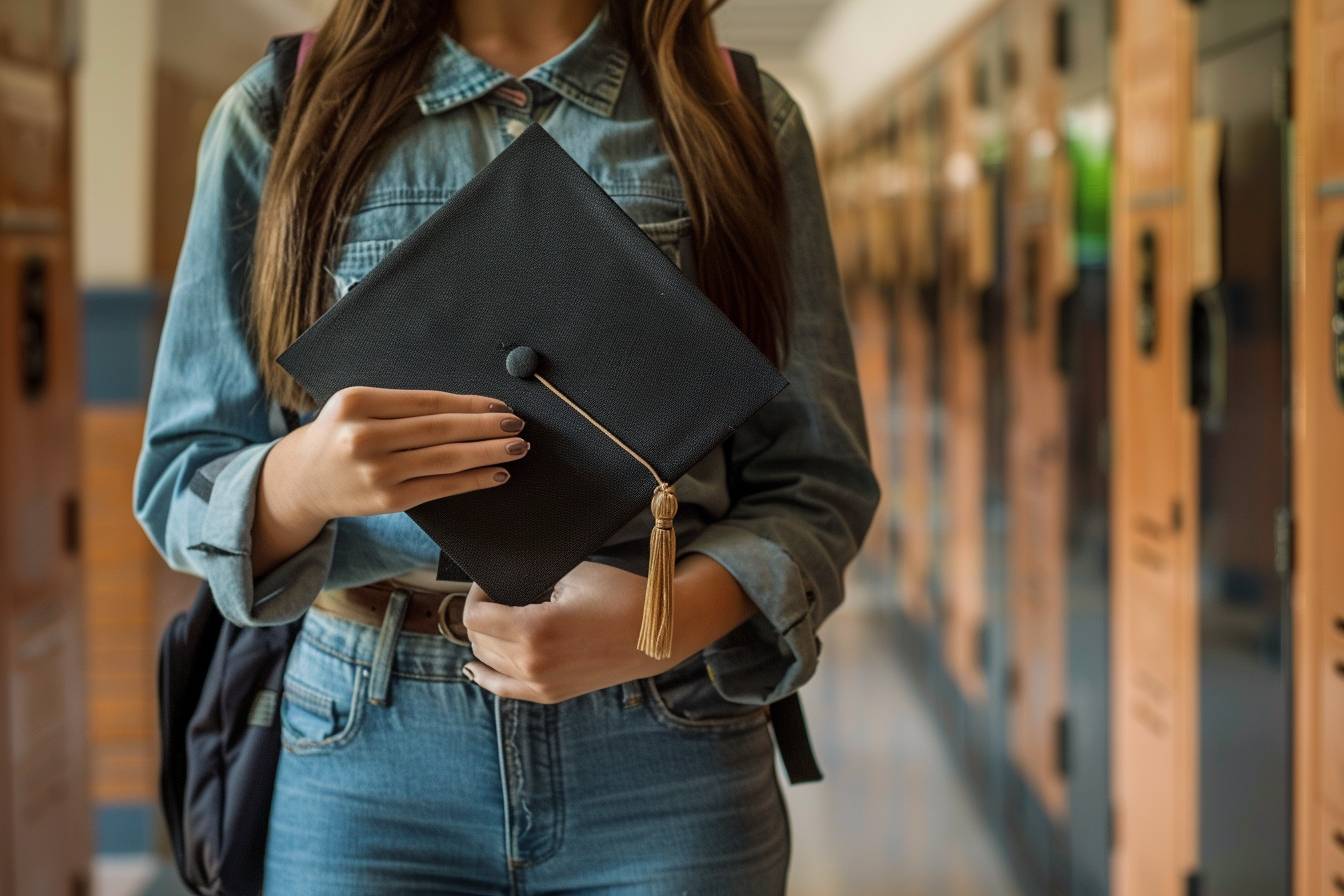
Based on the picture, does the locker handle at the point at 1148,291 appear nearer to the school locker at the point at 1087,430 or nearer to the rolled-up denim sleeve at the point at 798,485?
the school locker at the point at 1087,430

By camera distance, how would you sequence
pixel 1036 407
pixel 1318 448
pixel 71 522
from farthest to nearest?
pixel 1036 407 < pixel 71 522 < pixel 1318 448

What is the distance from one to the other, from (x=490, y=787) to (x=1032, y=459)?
134 inches

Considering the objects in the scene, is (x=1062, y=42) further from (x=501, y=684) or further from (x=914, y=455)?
(x=914, y=455)

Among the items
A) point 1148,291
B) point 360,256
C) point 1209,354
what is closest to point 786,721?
point 360,256

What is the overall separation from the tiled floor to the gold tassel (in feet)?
10.0

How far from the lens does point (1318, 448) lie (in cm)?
212

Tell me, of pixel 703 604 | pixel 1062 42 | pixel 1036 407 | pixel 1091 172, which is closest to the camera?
pixel 703 604

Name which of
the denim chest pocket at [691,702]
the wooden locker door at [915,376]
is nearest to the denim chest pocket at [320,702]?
the denim chest pocket at [691,702]

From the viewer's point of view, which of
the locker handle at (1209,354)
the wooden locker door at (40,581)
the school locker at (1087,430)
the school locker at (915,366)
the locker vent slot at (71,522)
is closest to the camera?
the locker handle at (1209,354)

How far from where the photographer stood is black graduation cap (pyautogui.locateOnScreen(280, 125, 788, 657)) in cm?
106

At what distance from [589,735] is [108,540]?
4027 millimetres

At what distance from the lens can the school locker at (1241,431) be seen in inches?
91.9

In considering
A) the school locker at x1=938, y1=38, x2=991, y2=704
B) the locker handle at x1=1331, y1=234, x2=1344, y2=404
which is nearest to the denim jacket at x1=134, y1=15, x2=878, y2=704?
the locker handle at x1=1331, y1=234, x2=1344, y2=404

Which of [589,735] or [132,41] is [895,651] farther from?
[589,735]
